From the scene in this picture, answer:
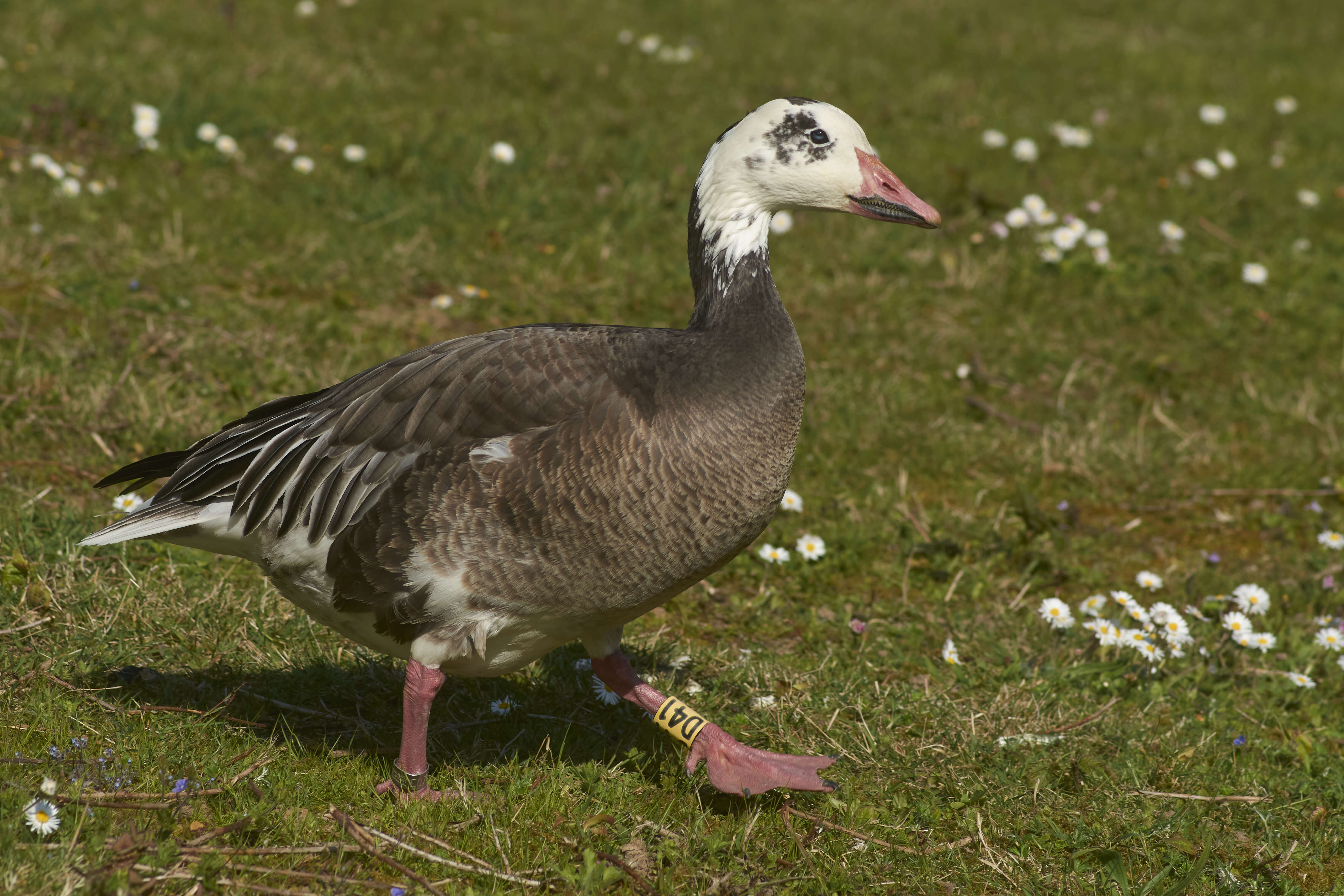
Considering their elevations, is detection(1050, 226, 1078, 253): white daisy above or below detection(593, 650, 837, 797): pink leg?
above

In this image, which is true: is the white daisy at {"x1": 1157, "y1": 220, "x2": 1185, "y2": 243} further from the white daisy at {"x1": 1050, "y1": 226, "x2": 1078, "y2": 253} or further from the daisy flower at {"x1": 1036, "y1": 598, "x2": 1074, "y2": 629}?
the daisy flower at {"x1": 1036, "y1": 598, "x2": 1074, "y2": 629}

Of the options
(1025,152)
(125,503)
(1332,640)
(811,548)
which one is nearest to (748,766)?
(811,548)

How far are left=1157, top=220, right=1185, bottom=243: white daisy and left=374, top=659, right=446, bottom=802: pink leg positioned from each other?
699cm

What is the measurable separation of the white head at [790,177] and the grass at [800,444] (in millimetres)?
1816

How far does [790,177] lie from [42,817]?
9.63 ft

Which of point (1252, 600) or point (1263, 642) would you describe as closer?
point (1263, 642)

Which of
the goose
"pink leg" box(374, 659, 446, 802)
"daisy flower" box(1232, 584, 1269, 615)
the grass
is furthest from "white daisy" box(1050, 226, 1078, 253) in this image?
"pink leg" box(374, 659, 446, 802)

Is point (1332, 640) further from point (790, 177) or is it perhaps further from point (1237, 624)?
point (790, 177)

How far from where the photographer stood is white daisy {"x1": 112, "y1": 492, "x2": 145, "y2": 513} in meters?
5.30

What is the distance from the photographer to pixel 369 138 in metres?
9.01

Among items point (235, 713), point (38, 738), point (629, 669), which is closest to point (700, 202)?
point (629, 669)

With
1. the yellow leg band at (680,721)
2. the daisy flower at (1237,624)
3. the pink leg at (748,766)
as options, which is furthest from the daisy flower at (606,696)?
the daisy flower at (1237,624)

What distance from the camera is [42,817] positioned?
134 inches

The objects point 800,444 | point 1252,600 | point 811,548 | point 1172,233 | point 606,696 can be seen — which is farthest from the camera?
point 1172,233
